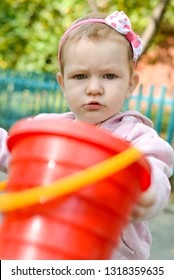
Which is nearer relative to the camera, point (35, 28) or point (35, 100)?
point (35, 100)

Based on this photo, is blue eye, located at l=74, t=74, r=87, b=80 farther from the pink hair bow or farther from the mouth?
the pink hair bow

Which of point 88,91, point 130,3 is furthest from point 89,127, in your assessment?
point 130,3

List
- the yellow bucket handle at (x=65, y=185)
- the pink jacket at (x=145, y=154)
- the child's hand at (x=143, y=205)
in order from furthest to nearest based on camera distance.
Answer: the pink jacket at (x=145, y=154) < the child's hand at (x=143, y=205) < the yellow bucket handle at (x=65, y=185)

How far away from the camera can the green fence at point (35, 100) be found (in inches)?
254

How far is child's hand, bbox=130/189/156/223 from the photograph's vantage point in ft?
3.68

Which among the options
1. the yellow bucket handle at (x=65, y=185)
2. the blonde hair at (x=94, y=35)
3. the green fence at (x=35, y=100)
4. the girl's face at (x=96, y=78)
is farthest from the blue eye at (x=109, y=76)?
the green fence at (x=35, y=100)

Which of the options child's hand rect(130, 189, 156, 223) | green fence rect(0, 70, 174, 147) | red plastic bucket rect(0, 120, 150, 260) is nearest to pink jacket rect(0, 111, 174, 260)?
child's hand rect(130, 189, 156, 223)

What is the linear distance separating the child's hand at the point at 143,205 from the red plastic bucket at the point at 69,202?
0.16m

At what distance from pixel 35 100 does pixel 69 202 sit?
707 cm

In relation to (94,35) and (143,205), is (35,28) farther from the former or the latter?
(143,205)

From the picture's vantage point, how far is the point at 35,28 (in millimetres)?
9133

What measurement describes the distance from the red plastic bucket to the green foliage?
690 centimetres

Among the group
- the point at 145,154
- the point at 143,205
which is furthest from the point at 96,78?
the point at 143,205

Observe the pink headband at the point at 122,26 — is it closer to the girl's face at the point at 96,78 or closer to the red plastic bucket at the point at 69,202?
the girl's face at the point at 96,78
